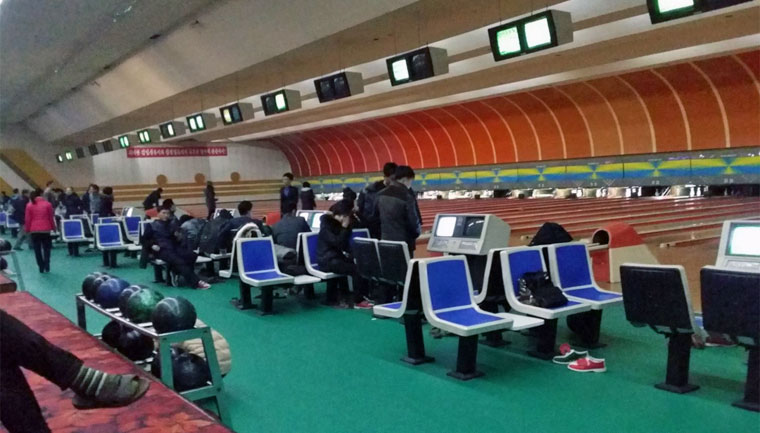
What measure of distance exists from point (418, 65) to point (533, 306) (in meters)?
4.40

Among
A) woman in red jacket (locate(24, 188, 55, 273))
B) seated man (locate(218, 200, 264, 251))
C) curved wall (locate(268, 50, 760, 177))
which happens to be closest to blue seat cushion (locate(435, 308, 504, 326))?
seated man (locate(218, 200, 264, 251))

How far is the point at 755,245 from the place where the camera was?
13.6 feet

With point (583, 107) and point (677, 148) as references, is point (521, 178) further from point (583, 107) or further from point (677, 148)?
point (677, 148)

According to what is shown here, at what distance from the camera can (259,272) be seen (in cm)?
651

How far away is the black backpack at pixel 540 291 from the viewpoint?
4371 mm

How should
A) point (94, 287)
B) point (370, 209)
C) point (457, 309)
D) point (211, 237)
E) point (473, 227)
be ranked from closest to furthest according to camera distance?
point (94, 287) < point (457, 309) < point (473, 227) < point (370, 209) < point (211, 237)

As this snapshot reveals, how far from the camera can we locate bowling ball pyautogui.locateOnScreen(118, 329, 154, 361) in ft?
11.9

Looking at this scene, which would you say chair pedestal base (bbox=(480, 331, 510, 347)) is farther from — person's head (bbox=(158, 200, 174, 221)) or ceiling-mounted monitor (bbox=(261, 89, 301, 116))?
ceiling-mounted monitor (bbox=(261, 89, 301, 116))

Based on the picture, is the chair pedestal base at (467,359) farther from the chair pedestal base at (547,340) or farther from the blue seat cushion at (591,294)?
the blue seat cushion at (591,294)

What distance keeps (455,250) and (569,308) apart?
1.80 m

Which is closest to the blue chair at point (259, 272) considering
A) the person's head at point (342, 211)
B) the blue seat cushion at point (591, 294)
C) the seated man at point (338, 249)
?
the seated man at point (338, 249)

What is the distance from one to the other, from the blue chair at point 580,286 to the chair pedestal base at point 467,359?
101 centimetres

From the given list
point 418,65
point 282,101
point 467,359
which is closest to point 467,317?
point 467,359

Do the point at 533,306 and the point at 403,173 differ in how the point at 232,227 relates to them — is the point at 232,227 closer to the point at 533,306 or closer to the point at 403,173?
the point at 403,173
